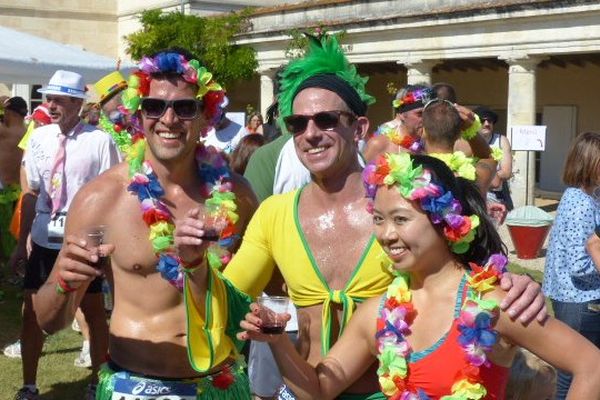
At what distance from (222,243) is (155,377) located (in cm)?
56

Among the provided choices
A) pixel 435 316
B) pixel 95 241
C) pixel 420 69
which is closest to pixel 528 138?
pixel 420 69

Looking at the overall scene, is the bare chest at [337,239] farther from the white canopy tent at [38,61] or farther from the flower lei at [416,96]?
the white canopy tent at [38,61]

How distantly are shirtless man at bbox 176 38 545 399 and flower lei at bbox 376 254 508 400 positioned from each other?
11.4 inches

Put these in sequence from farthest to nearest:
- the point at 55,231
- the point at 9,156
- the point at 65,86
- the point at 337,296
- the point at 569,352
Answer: the point at 9,156
the point at 65,86
the point at 55,231
the point at 337,296
the point at 569,352

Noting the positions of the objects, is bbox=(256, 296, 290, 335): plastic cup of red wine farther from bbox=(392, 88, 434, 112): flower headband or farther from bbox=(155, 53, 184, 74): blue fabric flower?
bbox=(392, 88, 434, 112): flower headband

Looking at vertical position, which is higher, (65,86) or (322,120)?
(65,86)

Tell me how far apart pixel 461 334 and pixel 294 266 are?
76 cm

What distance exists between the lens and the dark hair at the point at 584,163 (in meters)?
5.20

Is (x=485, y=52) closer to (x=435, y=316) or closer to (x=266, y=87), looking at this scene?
(x=266, y=87)

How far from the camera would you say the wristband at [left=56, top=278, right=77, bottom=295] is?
2862 millimetres

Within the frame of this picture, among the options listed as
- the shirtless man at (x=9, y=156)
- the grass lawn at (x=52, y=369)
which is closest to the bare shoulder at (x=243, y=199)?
the grass lawn at (x=52, y=369)

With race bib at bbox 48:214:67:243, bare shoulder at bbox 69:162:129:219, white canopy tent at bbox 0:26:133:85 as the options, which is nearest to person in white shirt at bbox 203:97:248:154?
white canopy tent at bbox 0:26:133:85

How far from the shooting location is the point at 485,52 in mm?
19359

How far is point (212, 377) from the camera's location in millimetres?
3410
